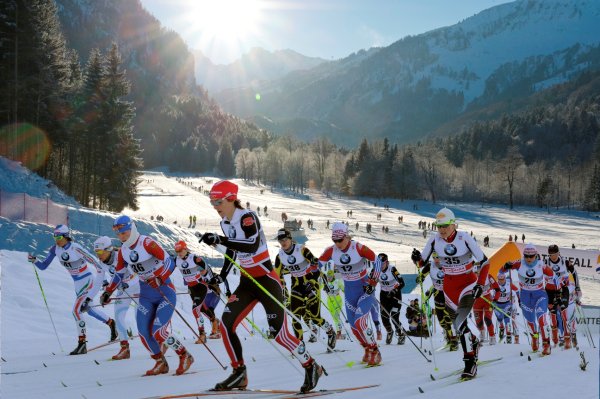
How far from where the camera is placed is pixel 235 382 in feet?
20.3

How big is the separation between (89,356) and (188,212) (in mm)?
56247

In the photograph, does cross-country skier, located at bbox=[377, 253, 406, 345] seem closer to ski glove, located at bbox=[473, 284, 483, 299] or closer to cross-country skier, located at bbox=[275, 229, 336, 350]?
cross-country skier, located at bbox=[275, 229, 336, 350]

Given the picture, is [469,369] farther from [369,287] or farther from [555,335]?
[555,335]

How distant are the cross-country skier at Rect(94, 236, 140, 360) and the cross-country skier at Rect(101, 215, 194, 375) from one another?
6.53ft

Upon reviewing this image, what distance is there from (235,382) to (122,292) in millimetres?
5388

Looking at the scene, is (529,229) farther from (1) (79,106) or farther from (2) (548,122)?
(2) (548,122)

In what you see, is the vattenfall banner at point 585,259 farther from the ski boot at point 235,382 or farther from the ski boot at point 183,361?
the ski boot at point 235,382

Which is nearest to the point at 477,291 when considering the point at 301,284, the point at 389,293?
the point at 301,284

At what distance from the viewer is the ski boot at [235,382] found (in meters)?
6.15

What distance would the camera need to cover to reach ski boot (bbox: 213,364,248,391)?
6.15m

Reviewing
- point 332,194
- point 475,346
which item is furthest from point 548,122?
point 475,346

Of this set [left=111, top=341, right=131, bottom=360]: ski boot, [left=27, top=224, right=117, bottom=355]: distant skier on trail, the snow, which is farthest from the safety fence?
[left=111, top=341, right=131, bottom=360]: ski boot

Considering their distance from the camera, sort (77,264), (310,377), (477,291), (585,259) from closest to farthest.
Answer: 1. (310,377)
2. (477,291)
3. (77,264)
4. (585,259)

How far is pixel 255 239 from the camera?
6.12 metres
